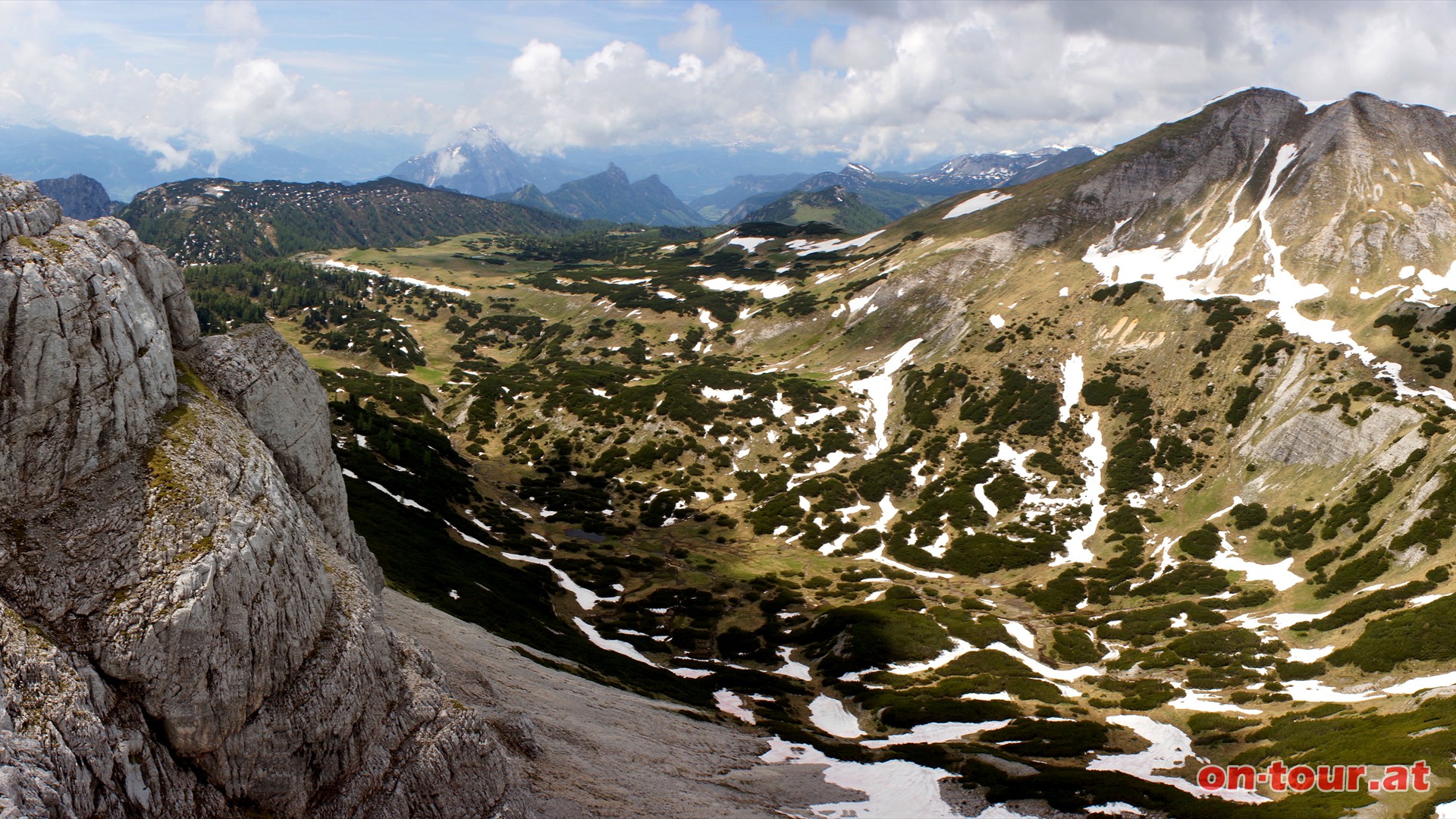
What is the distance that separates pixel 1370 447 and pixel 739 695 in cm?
8061

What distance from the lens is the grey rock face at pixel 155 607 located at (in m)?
17.3

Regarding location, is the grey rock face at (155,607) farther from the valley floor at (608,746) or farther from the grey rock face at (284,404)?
the valley floor at (608,746)

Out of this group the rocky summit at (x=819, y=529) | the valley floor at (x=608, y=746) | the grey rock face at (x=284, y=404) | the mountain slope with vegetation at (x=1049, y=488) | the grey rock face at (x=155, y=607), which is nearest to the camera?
the grey rock face at (x=155, y=607)

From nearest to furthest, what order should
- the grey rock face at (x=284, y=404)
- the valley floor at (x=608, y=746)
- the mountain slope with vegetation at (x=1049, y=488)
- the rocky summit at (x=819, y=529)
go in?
the rocky summit at (x=819, y=529)
the grey rock face at (x=284, y=404)
the valley floor at (x=608, y=746)
the mountain slope with vegetation at (x=1049, y=488)

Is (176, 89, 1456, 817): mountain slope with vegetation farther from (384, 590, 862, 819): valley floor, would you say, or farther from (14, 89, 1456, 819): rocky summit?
(384, 590, 862, 819): valley floor

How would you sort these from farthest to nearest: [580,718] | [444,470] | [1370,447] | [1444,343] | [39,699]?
[444,470] → [1444,343] → [1370,447] → [580,718] → [39,699]

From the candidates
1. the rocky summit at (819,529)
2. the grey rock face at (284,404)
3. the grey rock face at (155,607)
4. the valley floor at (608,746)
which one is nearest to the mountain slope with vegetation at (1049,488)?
the rocky summit at (819,529)

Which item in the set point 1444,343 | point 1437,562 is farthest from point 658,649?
point 1444,343

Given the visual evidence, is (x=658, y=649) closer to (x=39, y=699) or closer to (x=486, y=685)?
(x=486, y=685)

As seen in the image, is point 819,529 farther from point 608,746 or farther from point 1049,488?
point 608,746

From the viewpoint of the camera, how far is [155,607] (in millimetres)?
18531

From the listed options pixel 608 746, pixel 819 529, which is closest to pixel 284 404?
pixel 608 746

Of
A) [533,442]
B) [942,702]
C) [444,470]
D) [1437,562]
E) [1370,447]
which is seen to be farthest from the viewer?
[533,442]

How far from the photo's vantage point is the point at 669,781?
35.8 m
